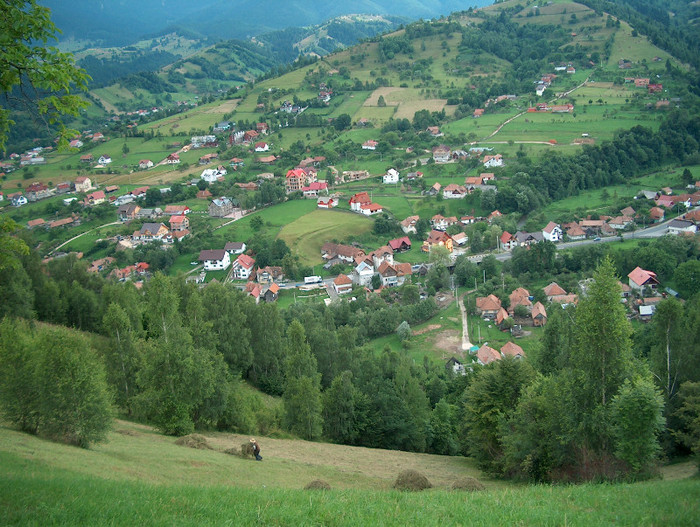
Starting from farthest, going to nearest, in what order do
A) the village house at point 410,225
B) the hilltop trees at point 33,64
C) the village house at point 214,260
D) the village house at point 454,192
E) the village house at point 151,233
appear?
the village house at point 454,192, the village house at point 410,225, the village house at point 151,233, the village house at point 214,260, the hilltop trees at point 33,64

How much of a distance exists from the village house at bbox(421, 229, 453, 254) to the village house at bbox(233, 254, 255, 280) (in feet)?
54.8

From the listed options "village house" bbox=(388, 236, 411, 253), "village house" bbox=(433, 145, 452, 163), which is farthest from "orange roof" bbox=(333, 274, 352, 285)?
"village house" bbox=(433, 145, 452, 163)

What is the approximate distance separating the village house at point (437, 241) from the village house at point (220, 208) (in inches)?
919

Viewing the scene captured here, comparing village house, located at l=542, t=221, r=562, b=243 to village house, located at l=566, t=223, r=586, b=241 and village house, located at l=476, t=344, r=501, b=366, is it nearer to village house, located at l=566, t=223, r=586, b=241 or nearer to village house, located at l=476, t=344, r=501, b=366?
village house, located at l=566, t=223, r=586, b=241

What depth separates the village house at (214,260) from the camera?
52.4 m

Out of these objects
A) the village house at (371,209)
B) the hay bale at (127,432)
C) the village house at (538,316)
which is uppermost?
the village house at (371,209)

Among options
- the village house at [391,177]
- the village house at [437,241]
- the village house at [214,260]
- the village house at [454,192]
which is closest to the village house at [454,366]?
the village house at [437,241]

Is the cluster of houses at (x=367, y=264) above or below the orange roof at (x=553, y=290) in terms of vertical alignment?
above

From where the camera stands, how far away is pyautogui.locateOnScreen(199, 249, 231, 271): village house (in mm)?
52375

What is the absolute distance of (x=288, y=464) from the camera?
15.4 meters

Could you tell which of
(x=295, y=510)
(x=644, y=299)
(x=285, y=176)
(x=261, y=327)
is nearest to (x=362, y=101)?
(x=285, y=176)

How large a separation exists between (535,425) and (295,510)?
9.00m

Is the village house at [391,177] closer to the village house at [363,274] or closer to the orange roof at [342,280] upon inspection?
the village house at [363,274]

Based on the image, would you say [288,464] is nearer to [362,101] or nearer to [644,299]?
[644,299]
